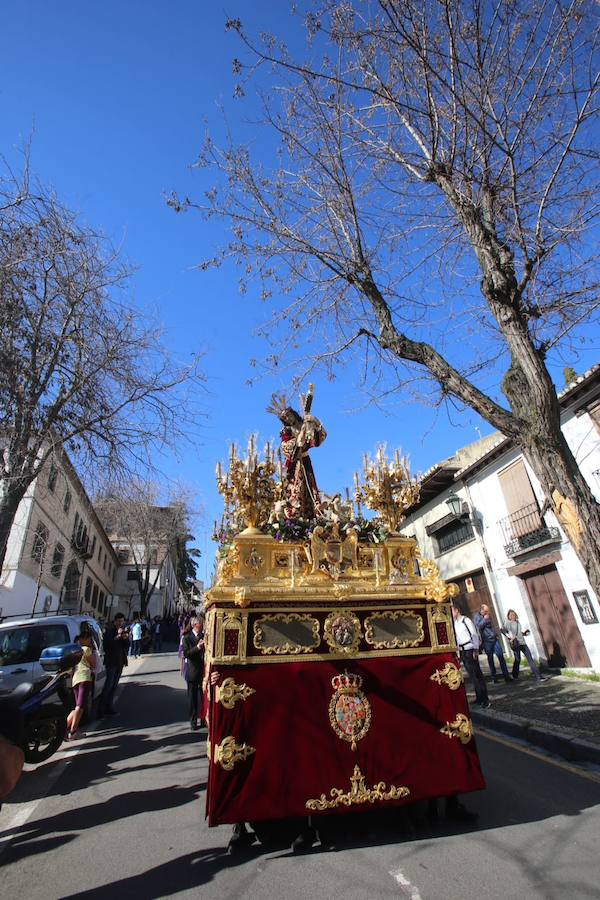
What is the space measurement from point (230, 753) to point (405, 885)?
1407 mm

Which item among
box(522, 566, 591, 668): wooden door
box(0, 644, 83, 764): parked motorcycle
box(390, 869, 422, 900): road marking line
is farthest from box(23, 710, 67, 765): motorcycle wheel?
box(522, 566, 591, 668): wooden door

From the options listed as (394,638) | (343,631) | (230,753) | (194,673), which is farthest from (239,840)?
(194,673)

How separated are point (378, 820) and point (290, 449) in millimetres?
3868

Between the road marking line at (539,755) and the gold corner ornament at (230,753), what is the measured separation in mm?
3758

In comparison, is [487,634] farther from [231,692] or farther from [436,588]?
[231,692]

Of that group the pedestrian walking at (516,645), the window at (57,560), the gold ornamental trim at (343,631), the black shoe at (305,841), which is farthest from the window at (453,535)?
the window at (57,560)

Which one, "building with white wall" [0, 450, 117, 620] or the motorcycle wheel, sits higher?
"building with white wall" [0, 450, 117, 620]

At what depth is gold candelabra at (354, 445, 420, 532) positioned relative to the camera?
16.4ft

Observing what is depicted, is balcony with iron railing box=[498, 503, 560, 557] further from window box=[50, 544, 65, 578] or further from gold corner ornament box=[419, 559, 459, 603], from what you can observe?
window box=[50, 544, 65, 578]

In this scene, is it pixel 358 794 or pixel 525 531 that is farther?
pixel 525 531

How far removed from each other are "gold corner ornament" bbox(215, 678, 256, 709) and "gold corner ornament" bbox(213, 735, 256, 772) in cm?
24

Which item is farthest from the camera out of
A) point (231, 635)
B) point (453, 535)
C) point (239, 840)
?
point (453, 535)

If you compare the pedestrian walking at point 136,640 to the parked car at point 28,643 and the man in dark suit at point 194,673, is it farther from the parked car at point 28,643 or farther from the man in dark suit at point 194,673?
the man in dark suit at point 194,673

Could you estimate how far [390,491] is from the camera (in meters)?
5.03
